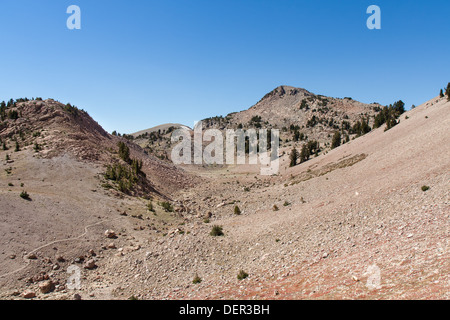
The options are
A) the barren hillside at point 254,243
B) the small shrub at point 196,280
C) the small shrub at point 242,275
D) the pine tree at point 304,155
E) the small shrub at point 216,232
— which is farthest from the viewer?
the pine tree at point 304,155

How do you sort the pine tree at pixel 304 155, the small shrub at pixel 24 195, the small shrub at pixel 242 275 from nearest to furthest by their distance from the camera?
the small shrub at pixel 242 275
the small shrub at pixel 24 195
the pine tree at pixel 304 155

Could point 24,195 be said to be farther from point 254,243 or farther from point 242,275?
point 242,275

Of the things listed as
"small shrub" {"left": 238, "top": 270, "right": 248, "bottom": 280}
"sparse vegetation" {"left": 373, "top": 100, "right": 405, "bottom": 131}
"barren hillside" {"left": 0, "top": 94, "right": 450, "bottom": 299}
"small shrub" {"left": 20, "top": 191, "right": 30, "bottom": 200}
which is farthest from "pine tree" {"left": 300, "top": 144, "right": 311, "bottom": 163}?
"small shrub" {"left": 20, "top": 191, "right": 30, "bottom": 200}

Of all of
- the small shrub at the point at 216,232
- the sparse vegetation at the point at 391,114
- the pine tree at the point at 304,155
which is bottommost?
the small shrub at the point at 216,232

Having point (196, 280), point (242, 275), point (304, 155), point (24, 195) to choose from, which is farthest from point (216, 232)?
point (304, 155)

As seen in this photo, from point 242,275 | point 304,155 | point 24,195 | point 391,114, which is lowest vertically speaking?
point 242,275

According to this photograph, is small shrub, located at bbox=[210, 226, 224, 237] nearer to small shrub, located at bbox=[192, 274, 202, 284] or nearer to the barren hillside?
→ the barren hillside

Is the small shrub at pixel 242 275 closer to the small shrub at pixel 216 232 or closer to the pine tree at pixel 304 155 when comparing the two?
the small shrub at pixel 216 232

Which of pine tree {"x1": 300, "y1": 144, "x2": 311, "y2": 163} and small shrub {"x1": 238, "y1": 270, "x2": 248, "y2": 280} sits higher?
pine tree {"x1": 300, "y1": 144, "x2": 311, "y2": 163}

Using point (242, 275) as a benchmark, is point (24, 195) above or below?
above

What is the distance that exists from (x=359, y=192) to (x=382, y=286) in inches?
479

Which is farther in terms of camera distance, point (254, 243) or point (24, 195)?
point (24, 195)

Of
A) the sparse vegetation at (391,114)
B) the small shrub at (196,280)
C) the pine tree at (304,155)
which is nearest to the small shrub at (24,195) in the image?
the small shrub at (196,280)

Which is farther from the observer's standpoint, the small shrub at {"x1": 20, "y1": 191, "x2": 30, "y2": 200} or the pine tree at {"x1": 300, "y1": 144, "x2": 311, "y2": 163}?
the pine tree at {"x1": 300, "y1": 144, "x2": 311, "y2": 163}
